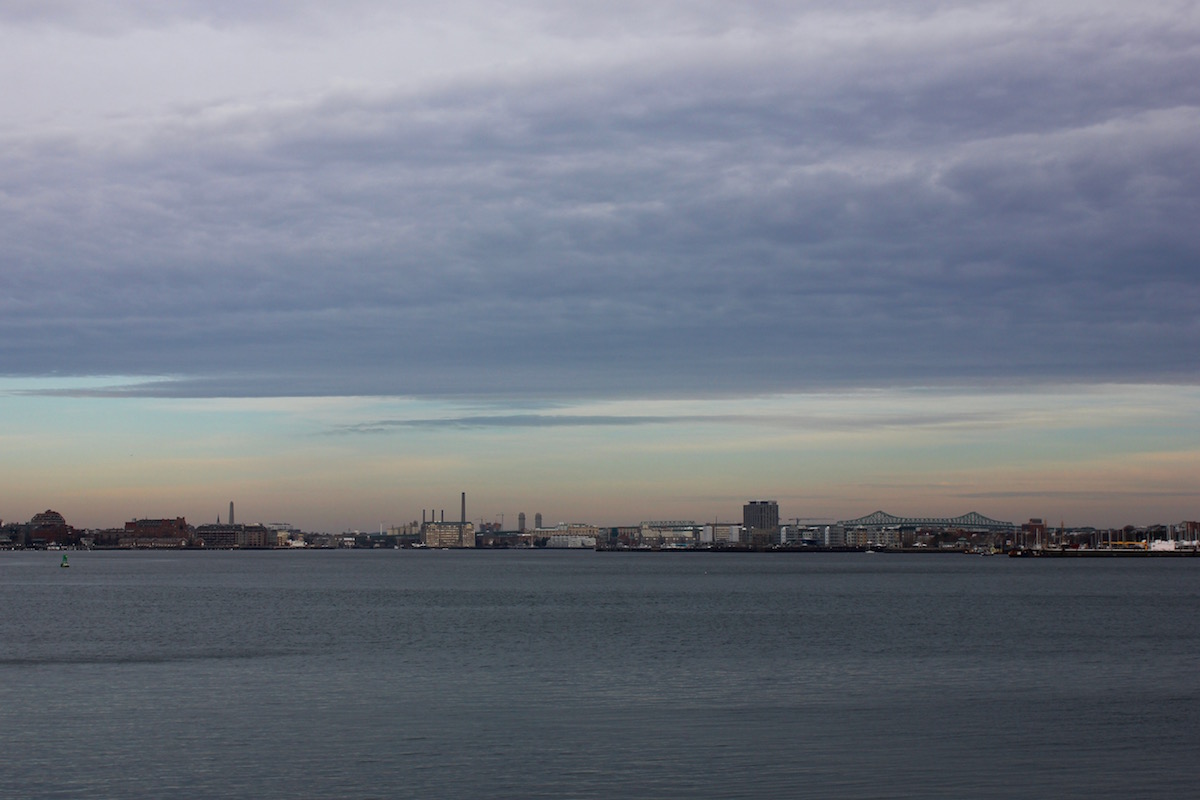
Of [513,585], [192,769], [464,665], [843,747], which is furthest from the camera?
[513,585]

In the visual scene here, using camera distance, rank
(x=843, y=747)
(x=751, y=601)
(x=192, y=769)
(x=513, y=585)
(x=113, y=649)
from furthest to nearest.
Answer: (x=513, y=585), (x=751, y=601), (x=113, y=649), (x=843, y=747), (x=192, y=769)

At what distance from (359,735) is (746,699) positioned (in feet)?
33.3

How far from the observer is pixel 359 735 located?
26.3m

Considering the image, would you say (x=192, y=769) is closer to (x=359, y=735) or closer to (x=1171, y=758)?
(x=359, y=735)

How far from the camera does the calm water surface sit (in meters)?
22.2

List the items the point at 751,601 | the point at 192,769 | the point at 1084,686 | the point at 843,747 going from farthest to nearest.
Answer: the point at 751,601 → the point at 1084,686 → the point at 843,747 → the point at 192,769

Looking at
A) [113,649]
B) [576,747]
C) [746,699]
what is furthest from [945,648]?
[113,649]

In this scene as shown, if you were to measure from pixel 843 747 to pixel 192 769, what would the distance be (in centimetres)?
1215

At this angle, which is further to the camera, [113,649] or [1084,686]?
[113,649]

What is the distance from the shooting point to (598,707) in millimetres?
30312

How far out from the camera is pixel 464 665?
39.6 m

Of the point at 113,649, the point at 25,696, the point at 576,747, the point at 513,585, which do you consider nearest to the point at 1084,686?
the point at 576,747

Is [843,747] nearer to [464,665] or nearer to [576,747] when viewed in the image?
[576,747]

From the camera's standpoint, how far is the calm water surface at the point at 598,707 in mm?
22188
